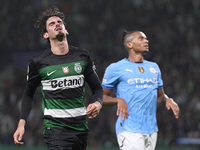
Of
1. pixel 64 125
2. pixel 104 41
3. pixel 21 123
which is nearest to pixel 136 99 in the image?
pixel 64 125

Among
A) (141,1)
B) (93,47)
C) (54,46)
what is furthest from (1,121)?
(54,46)

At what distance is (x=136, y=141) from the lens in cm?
539

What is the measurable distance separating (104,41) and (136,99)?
11.2 meters

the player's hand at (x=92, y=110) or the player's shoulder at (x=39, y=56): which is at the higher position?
the player's shoulder at (x=39, y=56)

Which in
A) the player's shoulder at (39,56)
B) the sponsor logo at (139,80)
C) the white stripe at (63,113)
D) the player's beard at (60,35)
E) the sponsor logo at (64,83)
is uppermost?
the player's beard at (60,35)

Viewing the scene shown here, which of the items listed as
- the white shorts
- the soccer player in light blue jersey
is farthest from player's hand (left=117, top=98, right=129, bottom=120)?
the white shorts

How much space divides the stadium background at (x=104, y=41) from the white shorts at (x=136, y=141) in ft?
25.7

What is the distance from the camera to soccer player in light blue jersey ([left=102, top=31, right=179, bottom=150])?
5.49 meters

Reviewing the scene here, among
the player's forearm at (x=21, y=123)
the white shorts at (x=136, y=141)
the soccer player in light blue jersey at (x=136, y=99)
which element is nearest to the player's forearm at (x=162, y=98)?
the soccer player in light blue jersey at (x=136, y=99)

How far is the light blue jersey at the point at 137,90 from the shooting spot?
555 cm

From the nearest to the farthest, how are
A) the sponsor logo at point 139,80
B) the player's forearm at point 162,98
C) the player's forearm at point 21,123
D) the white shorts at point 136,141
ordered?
the player's forearm at point 21,123, the white shorts at point 136,141, the sponsor logo at point 139,80, the player's forearm at point 162,98

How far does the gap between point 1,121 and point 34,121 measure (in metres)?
1.14

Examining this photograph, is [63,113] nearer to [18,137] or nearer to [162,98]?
[18,137]

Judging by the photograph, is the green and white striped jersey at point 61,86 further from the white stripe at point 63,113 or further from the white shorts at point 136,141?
the white shorts at point 136,141
